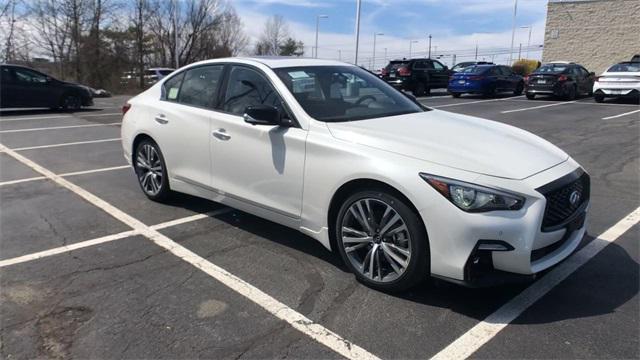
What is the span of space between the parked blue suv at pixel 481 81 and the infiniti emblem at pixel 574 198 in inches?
758

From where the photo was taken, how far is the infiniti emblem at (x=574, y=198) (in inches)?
137

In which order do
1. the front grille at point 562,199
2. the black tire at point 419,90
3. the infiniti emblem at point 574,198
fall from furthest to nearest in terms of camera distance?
the black tire at point 419,90 → the infiniti emblem at point 574,198 → the front grille at point 562,199

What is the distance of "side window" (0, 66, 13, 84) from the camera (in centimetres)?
1476

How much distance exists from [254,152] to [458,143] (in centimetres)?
164

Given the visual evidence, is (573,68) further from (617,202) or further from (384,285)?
(384,285)

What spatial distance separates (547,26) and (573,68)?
61.1ft

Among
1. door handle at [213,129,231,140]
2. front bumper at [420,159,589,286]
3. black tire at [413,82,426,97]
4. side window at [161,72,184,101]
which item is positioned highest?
black tire at [413,82,426,97]

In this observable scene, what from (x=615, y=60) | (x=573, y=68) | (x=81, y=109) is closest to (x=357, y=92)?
(x=81, y=109)

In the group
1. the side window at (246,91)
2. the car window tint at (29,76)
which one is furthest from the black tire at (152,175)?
the car window tint at (29,76)

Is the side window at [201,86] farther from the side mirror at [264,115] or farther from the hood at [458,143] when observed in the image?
the hood at [458,143]

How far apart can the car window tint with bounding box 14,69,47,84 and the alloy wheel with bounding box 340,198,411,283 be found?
14958 millimetres

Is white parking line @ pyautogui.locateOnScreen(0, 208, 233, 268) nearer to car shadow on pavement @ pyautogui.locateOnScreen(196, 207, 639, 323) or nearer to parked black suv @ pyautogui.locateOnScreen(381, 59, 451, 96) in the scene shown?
car shadow on pavement @ pyautogui.locateOnScreen(196, 207, 639, 323)

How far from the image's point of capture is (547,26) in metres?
37.6

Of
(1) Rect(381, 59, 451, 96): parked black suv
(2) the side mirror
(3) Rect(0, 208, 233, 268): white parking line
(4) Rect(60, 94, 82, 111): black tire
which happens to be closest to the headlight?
(2) the side mirror
